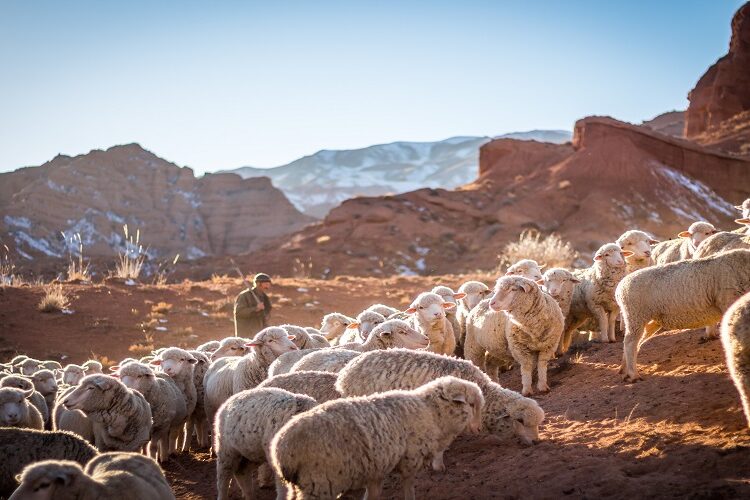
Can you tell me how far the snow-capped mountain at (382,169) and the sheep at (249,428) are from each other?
116 meters

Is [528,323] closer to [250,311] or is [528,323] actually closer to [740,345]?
[740,345]

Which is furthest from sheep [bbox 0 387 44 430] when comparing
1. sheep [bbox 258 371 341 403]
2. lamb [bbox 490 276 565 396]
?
lamb [bbox 490 276 565 396]

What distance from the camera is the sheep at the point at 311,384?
21.6 ft

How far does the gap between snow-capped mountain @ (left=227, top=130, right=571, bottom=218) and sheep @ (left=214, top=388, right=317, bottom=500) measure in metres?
116

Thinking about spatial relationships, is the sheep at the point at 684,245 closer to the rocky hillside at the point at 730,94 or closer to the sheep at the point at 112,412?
the sheep at the point at 112,412

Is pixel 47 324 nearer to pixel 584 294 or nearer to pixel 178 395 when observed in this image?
pixel 178 395

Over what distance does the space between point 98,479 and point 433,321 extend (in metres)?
5.51

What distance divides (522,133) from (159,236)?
386 ft

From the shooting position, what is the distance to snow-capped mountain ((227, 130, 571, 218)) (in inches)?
5236

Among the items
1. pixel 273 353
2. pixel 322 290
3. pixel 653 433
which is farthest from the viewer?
pixel 322 290

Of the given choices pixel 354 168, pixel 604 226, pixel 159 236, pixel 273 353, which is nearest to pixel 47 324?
pixel 273 353

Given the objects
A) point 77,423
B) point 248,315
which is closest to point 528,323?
point 77,423

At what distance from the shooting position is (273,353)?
856cm

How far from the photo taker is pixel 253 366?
28.1 ft
